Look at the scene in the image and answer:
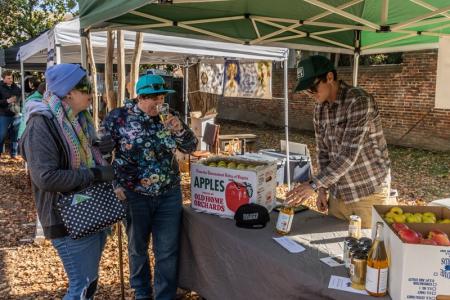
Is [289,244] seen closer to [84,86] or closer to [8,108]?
[84,86]

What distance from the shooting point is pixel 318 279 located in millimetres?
1962

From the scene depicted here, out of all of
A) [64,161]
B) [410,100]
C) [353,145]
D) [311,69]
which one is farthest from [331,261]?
[410,100]

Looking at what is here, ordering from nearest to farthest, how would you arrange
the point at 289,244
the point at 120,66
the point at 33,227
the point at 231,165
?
the point at 289,244 < the point at 231,165 < the point at 120,66 < the point at 33,227

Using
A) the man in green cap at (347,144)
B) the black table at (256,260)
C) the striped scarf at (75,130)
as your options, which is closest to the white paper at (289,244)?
the black table at (256,260)

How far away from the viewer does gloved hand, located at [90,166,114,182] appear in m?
2.28

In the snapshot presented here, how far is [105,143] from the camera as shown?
2.66m

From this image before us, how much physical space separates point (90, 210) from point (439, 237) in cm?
160

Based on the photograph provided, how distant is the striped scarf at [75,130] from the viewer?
2193mm

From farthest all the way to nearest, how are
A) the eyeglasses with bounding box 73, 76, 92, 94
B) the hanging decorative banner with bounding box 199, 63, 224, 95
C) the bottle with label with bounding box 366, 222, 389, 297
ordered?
1. the hanging decorative banner with bounding box 199, 63, 224, 95
2. the eyeglasses with bounding box 73, 76, 92, 94
3. the bottle with label with bounding box 366, 222, 389, 297

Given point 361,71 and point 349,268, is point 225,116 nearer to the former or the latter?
point 361,71

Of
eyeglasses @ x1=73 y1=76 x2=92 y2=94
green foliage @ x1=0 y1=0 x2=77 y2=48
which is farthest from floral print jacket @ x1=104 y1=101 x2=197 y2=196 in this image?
green foliage @ x1=0 y1=0 x2=77 y2=48

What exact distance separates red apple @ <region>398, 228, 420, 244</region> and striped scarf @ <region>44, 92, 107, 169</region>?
5.14ft

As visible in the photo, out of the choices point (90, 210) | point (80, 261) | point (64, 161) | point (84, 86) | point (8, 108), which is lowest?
point (80, 261)

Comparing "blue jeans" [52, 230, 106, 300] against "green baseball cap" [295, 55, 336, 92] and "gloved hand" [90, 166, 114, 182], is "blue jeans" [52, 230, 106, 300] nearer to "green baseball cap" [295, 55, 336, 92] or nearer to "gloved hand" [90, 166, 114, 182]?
"gloved hand" [90, 166, 114, 182]
